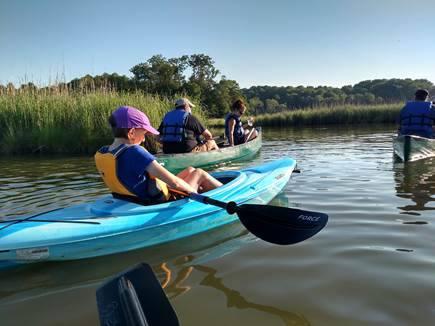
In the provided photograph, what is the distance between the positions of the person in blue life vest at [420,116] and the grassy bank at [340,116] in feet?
49.1

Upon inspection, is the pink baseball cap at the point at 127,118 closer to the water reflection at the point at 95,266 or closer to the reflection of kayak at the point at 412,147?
the water reflection at the point at 95,266

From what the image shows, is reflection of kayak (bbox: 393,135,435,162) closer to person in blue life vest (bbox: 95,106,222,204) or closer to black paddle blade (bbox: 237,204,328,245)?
black paddle blade (bbox: 237,204,328,245)

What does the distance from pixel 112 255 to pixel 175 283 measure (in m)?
0.83

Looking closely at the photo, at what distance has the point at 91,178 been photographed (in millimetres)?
7156

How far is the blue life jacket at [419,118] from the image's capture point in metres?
7.79

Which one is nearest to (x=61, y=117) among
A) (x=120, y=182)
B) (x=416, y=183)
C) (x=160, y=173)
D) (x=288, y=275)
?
(x=120, y=182)

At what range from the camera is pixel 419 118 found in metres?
7.89

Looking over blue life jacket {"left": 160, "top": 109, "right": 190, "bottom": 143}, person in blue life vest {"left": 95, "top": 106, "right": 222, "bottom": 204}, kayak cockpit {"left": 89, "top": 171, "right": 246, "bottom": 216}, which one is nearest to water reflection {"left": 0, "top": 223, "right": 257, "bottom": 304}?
kayak cockpit {"left": 89, "top": 171, "right": 246, "bottom": 216}

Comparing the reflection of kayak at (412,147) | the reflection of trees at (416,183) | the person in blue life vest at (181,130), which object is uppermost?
the person in blue life vest at (181,130)

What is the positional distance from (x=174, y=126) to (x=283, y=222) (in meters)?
4.53

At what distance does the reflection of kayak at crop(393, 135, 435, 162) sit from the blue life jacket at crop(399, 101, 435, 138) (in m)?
0.34

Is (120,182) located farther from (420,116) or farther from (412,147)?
(420,116)

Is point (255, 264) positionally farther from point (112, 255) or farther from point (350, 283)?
point (112, 255)

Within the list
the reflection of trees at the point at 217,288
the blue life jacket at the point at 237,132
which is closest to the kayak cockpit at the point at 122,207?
the reflection of trees at the point at 217,288
